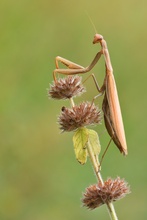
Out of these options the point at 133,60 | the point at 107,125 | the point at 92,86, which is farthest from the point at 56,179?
the point at 107,125

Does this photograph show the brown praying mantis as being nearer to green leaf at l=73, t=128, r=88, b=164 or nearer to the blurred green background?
green leaf at l=73, t=128, r=88, b=164

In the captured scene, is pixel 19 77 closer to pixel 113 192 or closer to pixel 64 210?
pixel 64 210

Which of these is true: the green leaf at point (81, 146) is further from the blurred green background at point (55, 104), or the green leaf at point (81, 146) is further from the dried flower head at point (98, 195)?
the blurred green background at point (55, 104)

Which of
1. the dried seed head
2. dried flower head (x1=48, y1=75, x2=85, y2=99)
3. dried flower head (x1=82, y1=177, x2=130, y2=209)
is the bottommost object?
dried flower head (x1=82, y1=177, x2=130, y2=209)

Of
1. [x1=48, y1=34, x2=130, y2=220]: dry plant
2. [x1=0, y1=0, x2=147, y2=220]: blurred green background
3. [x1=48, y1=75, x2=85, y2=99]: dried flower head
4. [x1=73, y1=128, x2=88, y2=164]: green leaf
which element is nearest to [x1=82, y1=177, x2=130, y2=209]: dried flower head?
[x1=48, y1=34, x2=130, y2=220]: dry plant

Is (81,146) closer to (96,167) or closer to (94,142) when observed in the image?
(94,142)

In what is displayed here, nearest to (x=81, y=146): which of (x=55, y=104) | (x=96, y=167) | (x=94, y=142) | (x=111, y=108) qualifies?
(x=94, y=142)
